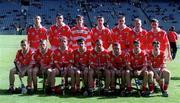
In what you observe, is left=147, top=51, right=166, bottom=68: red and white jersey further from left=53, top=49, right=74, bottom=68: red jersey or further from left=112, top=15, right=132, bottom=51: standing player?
left=53, top=49, right=74, bottom=68: red jersey

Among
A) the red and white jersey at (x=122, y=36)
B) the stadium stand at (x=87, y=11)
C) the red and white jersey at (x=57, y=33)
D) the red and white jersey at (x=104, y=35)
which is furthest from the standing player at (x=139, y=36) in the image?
the stadium stand at (x=87, y=11)

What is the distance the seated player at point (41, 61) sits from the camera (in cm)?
1183

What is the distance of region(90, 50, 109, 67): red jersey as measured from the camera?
12.0 meters

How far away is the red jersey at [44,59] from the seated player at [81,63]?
0.60 meters

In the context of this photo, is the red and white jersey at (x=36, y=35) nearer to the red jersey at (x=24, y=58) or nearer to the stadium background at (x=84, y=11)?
the red jersey at (x=24, y=58)

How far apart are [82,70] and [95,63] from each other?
1.18 ft

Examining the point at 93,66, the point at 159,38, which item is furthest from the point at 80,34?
the point at 159,38

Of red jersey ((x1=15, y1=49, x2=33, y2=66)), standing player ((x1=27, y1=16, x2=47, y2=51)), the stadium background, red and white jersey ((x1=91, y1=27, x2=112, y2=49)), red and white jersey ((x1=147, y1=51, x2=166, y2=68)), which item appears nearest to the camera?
red and white jersey ((x1=147, y1=51, x2=166, y2=68))

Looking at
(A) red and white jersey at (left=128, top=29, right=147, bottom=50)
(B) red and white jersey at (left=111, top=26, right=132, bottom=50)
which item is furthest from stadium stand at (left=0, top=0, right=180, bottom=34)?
(A) red and white jersey at (left=128, top=29, right=147, bottom=50)

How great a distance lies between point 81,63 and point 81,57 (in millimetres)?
143

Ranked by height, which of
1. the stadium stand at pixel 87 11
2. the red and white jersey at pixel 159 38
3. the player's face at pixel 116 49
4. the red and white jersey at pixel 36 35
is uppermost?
the stadium stand at pixel 87 11

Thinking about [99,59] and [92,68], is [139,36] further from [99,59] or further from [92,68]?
[92,68]

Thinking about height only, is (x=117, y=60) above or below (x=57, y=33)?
below

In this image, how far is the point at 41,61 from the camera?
12.0m
